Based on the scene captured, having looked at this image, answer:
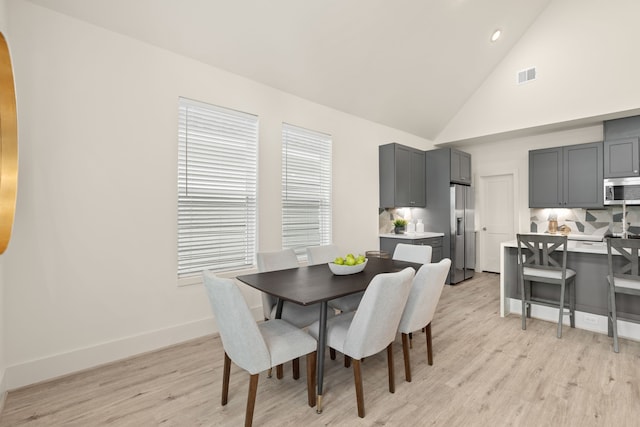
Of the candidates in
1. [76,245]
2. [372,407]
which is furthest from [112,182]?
[372,407]

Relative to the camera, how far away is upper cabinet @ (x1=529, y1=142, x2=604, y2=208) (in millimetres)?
4785

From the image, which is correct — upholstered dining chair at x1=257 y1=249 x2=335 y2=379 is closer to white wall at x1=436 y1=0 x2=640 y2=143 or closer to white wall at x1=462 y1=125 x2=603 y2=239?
white wall at x1=436 y1=0 x2=640 y2=143

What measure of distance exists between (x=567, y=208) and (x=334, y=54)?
4.78 meters

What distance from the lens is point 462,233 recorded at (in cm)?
571

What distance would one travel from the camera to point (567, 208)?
17.4ft

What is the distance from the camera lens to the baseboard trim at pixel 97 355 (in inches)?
89.7

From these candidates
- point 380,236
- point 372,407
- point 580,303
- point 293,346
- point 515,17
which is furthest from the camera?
point 380,236

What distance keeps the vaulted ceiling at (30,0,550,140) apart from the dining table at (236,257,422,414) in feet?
7.80

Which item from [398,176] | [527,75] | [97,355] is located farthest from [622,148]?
[97,355]

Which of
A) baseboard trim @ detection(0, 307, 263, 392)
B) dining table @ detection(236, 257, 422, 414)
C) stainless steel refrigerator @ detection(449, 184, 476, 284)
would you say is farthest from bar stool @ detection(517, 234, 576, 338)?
baseboard trim @ detection(0, 307, 263, 392)

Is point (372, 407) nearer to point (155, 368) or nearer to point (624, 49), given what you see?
point (155, 368)

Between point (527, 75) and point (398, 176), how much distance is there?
2.79 meters

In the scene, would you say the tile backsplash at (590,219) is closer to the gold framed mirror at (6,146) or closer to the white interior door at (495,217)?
the white interior door at (495,217)

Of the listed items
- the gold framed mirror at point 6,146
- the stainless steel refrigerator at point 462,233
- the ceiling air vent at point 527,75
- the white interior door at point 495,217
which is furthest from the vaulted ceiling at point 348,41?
the white interior door at point 495,217
